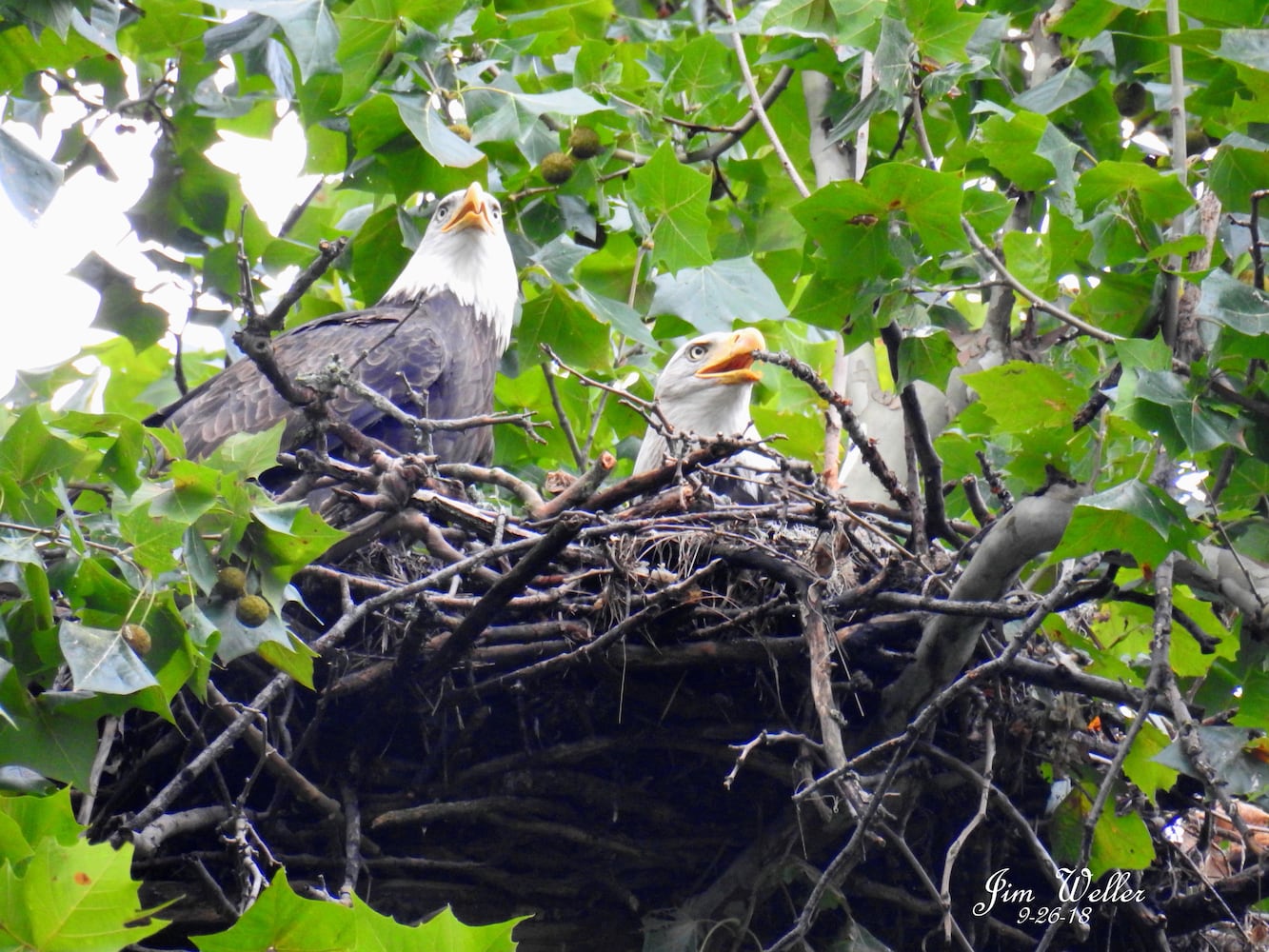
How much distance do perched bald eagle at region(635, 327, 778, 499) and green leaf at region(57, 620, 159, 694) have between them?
8.81ft

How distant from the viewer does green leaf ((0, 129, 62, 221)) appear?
3352 mm

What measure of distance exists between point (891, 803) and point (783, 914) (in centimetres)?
51

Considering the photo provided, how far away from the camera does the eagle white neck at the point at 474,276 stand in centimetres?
534

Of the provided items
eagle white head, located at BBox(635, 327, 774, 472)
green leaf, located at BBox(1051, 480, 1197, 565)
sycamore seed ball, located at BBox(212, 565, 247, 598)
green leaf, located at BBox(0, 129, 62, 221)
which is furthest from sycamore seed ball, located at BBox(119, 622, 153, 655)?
eagle white head, located at BBox(635, 327, 774, 472)

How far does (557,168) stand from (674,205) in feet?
1.75

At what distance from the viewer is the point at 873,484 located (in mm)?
4539

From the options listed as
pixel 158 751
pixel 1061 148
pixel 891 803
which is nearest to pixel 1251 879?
pixel 891 803

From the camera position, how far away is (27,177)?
339 centimetres

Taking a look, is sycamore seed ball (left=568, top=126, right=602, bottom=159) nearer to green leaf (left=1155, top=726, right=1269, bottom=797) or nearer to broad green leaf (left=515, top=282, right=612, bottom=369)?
broad green leaf (left=515, top=282, right=612, bottom=369)

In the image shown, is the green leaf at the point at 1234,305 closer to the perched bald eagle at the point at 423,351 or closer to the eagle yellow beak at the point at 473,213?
the perched bald eagle at the point at 423,351

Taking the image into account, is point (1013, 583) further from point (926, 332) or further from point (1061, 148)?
point (1061, 148)

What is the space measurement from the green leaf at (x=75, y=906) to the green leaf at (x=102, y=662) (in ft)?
1.29

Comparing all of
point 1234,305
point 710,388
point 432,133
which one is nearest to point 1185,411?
point 1234,305

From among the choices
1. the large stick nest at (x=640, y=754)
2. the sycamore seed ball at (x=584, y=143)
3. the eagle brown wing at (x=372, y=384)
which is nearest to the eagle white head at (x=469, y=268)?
the eagle brown wing at (x=372, y=384)
